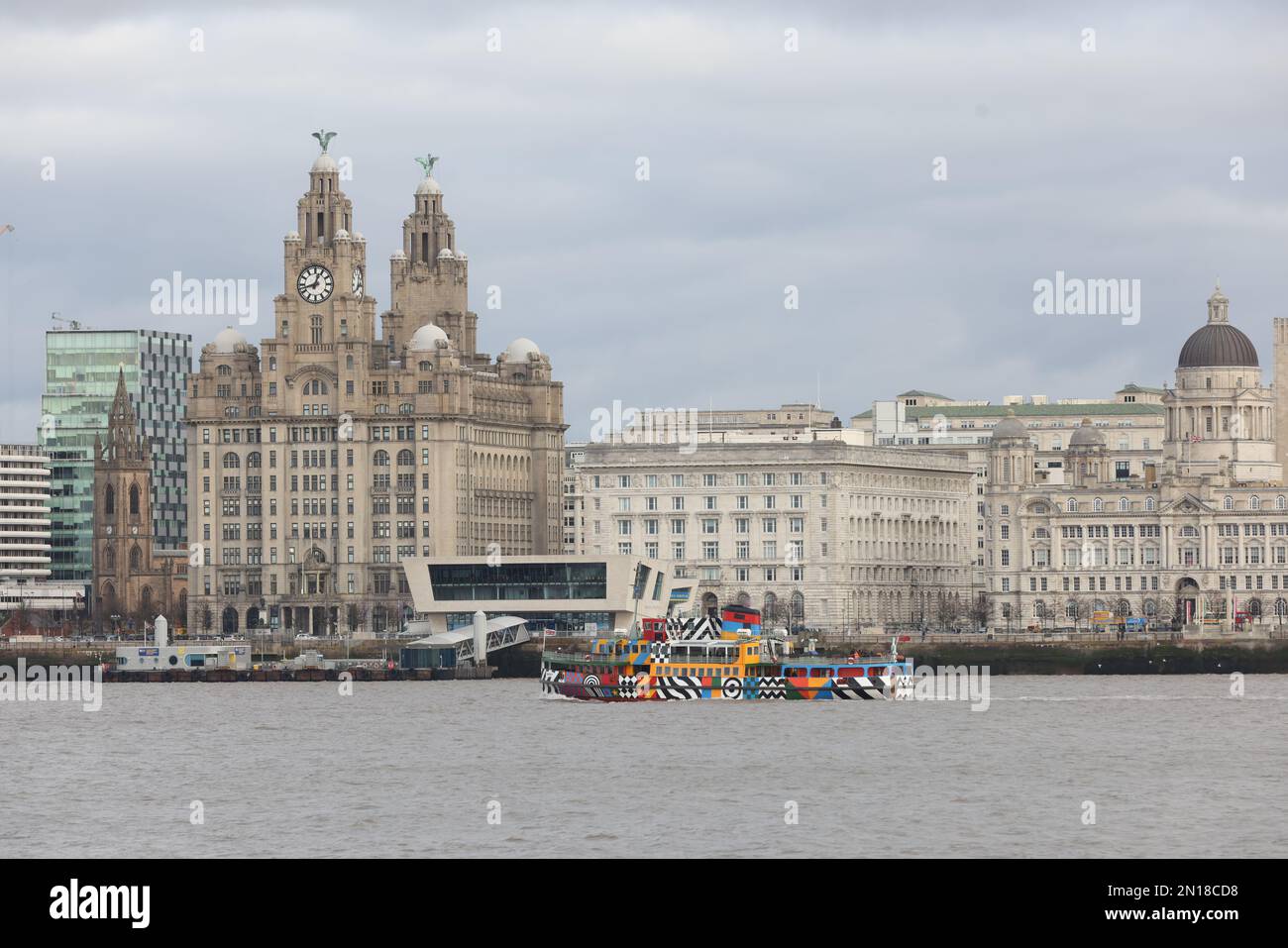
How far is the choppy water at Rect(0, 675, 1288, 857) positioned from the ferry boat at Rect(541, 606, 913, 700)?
102 cm

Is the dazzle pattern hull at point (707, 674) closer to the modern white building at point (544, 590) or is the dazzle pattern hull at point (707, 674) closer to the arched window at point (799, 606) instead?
the modern white building at point (544, 590)

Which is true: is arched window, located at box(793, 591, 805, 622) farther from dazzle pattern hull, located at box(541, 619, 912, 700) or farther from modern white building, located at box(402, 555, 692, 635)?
dazzle pattern hull, located at box(541, 619, 912, 700)

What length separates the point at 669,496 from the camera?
638 feet

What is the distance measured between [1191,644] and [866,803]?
93.6 m

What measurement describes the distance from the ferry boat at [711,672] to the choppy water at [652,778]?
1.02 meters

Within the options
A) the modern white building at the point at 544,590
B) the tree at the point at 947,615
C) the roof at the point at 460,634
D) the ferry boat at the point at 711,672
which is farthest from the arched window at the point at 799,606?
the ferry boat at the point at 711,672

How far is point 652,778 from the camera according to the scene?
82500mm

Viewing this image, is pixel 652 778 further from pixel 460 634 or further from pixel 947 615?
pixel 947 615

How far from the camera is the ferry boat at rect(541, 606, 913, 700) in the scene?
127688 millimetres

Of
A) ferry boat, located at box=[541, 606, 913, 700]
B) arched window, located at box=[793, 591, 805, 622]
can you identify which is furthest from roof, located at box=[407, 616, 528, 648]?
ferry boat, located at box=[541, 606, 913, 700]
